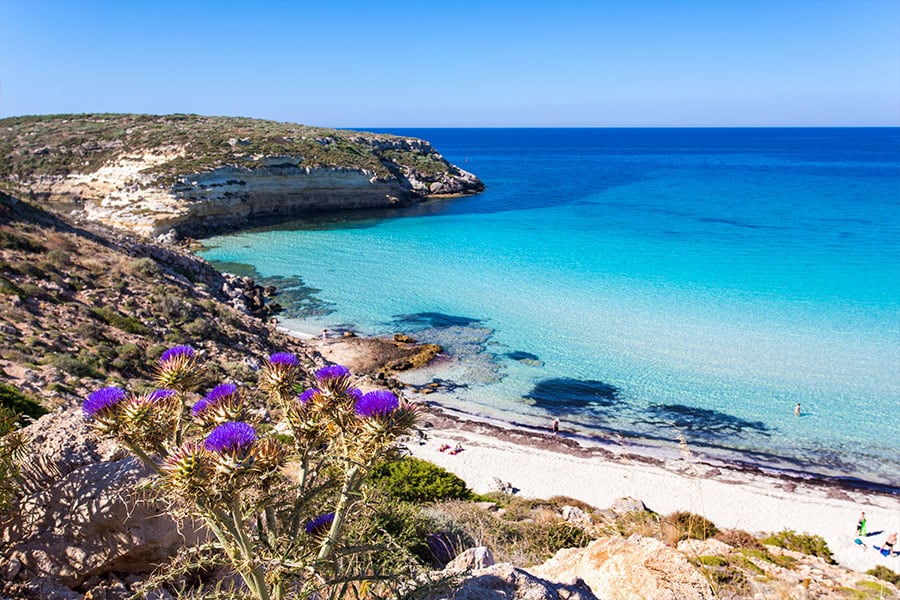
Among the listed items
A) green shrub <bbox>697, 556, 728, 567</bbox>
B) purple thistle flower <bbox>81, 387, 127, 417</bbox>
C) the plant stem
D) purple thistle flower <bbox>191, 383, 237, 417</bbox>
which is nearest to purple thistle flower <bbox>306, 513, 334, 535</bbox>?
the plant stem

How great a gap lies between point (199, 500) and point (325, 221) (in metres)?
53.8

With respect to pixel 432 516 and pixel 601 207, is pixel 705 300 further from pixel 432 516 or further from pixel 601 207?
pixel 601 207

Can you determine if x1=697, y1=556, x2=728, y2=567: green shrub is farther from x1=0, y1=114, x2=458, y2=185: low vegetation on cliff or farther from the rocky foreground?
x1=0, y1=114, x2=458, y2=185: low vegetation on cliff

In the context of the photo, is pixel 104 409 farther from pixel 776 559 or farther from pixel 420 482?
pixel 420 482

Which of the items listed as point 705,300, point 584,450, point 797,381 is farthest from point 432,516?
point 705,300

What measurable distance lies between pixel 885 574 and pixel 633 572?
8964mm

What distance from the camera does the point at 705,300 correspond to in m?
30.9

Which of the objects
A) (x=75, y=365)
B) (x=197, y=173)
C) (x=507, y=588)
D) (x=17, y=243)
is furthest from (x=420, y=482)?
(x=197, y=173)

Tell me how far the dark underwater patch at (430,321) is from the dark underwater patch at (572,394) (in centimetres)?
708

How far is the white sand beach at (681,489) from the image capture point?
13180 millimetres

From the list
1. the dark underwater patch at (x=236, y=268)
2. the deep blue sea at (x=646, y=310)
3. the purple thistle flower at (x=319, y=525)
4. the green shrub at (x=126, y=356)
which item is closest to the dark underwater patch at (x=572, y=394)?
the deep blue sea at (x=646, y=310)

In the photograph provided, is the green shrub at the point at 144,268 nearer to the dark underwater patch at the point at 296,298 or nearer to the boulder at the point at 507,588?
the dark underwater patch at the point at 296,298

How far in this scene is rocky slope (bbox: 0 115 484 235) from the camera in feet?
152

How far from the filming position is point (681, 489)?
47.8 feet
